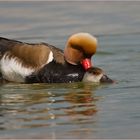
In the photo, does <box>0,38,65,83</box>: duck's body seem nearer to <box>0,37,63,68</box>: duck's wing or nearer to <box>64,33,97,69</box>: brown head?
<box>0,37,63,68</box>: duck's wing

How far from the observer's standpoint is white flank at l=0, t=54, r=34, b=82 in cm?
1133

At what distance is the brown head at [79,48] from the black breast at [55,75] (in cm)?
21

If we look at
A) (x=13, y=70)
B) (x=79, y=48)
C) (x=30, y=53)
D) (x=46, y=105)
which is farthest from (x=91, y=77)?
(x=46, y=105)

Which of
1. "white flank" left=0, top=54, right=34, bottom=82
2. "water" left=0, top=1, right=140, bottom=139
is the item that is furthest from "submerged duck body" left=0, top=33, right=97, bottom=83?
"water" left=0, top=1, right=140, bottom=139

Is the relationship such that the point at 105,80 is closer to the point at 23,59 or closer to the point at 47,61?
the point at 47,61

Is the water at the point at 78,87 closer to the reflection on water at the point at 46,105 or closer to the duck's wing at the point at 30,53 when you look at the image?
the reflection on water at the point at 46,105

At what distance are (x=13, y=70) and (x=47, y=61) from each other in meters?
0.52

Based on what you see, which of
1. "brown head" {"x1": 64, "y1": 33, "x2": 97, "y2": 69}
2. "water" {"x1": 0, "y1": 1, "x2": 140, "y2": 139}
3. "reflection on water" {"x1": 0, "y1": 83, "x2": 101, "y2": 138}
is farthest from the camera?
"brown head" {"x1": 64, "y1": 33, "x2": 97, "y2": 69}

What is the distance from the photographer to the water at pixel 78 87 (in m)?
8.45

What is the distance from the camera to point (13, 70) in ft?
37.6

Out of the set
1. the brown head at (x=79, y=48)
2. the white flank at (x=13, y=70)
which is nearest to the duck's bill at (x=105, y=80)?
the brown head at (x=79, y=48)

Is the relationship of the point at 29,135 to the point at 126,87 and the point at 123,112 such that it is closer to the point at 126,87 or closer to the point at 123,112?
the point at 123,112

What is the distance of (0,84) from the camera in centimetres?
1138

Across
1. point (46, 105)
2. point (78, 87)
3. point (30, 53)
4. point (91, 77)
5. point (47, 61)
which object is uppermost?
point (30, 53)
